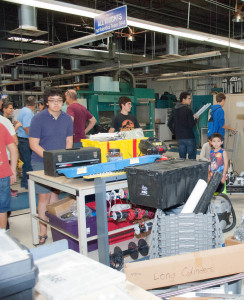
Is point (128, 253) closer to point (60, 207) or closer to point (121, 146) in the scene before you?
point (60, 207)

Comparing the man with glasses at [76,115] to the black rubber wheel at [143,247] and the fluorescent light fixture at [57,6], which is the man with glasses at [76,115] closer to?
the fluorescent light fixture at [57,6]

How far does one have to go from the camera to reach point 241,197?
5.44 meters

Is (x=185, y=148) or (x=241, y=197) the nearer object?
(x=241, y=197)

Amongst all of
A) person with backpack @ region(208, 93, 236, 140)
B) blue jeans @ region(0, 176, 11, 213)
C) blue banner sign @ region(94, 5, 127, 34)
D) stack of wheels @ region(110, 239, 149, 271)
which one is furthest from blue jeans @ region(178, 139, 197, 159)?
blue jeans @ region(0, 176, 11, 213)

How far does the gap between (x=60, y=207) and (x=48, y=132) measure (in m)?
0.78

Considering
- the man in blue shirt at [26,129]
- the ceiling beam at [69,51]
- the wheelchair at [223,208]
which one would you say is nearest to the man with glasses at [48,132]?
the wheelchair at [223,208]

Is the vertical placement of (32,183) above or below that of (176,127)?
below

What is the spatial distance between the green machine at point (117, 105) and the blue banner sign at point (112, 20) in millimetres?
2458

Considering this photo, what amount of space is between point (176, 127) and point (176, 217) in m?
4.00

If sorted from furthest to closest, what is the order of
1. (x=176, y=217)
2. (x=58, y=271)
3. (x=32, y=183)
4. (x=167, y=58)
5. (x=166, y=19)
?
(x=166, y=19), (x=167, y=58), (x=32, y=183), (x=176, y=217), (x=58, y=271)

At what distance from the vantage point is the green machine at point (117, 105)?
7.60 m

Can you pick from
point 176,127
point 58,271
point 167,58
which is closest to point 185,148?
point 176,127

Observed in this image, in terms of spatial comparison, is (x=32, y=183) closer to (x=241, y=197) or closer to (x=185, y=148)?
(x=185, y=148)

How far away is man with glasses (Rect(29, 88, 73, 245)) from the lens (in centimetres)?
329
